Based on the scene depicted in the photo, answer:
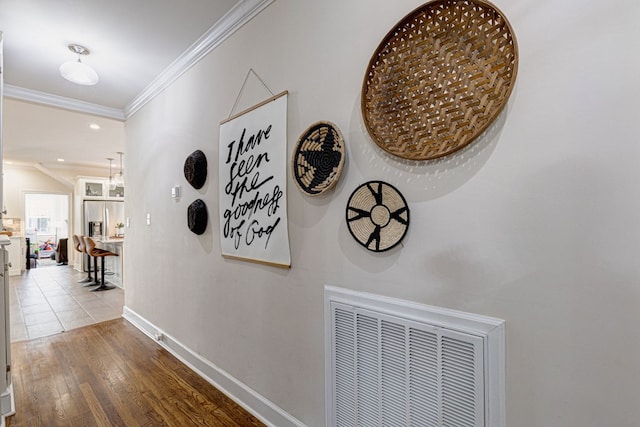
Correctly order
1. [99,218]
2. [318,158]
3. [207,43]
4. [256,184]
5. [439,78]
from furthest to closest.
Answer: [99,218] → [207,43] → [256,184] → [318,158] → [439,78]

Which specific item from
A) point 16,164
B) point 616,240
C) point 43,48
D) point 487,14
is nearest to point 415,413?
point 616,240

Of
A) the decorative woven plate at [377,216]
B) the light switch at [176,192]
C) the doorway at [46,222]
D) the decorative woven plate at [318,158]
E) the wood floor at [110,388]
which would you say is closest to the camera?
the decorative woven plate at [377,216]

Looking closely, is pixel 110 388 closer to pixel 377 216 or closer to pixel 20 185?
pixel 377 216

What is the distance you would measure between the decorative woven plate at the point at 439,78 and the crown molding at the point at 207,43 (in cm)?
104

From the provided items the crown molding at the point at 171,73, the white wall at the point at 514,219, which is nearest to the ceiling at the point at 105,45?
the crown molding at the point at 171,73

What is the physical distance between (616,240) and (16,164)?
10.5m

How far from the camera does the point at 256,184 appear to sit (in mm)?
1813

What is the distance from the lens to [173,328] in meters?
2.68

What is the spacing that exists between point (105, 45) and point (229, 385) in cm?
267

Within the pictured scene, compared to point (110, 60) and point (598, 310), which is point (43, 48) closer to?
point (110, 60)

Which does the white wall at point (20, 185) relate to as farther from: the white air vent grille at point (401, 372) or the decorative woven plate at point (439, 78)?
the decorative woven plate at point (439, 78)

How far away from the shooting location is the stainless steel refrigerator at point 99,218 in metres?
7.24

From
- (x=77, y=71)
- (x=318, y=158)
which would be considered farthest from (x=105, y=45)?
(x=318, y=158)

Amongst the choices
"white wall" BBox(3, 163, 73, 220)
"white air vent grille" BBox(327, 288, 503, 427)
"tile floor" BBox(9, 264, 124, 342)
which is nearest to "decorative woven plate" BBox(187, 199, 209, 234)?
"white air vent grille" BBox(327, 288, 503, 427)
